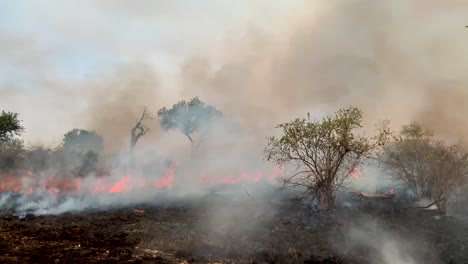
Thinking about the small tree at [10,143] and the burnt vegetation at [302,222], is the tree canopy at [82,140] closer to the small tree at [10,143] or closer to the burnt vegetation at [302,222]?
the small tree at [10,143]

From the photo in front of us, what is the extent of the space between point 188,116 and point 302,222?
162 ft

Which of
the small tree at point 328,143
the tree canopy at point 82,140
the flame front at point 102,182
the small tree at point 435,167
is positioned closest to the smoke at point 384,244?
the small tree at point 328,143

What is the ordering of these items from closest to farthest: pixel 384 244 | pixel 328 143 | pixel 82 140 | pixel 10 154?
1. pixel 384 244
2. pixel 328 143
3. pixel 10 154
4. pixel 82 140

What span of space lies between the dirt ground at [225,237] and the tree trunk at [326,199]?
2.94 ft

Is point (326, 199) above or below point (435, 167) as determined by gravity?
below

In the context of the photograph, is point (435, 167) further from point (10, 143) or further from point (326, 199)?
point (10, 143)

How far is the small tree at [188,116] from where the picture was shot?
2751 inches

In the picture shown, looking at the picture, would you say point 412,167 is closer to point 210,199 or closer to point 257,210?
point 257,210

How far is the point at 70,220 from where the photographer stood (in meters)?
26.8

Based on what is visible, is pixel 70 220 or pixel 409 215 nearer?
pixel 409 215

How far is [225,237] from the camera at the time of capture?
21.2 metres

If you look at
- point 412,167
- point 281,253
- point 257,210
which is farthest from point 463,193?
point 281,253

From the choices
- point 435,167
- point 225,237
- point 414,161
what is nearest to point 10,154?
point 225,237

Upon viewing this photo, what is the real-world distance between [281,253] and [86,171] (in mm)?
35121
